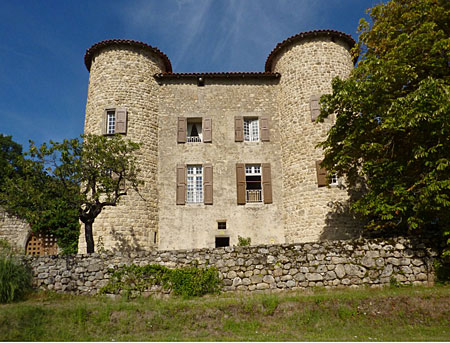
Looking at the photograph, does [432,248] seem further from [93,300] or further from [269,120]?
[93,300]

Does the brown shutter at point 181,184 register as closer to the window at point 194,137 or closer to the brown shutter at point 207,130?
the window at point 194,137

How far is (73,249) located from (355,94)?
1323cm

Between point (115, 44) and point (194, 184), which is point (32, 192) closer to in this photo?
point (194, 184)

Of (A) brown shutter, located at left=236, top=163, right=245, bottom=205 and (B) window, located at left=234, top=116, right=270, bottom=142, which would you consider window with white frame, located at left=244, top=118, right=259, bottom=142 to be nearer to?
(B) window, located at left=234, top=116, right=270, bottom=142

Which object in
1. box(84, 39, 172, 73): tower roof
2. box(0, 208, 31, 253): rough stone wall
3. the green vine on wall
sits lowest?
the green vine on wall

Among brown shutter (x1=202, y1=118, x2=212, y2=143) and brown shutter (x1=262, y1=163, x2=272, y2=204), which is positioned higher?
brown shutter (x1=202, y1=118, x2=212, y2=143)

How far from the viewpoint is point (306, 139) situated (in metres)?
16.0

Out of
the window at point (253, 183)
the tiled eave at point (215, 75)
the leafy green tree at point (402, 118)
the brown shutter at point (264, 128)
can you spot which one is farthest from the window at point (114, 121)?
A: the leafy green tree at point (402, 118)

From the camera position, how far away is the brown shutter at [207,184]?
1606cm

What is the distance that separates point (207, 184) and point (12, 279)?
8278mm

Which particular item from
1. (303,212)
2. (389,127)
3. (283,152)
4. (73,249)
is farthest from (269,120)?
(73,249)

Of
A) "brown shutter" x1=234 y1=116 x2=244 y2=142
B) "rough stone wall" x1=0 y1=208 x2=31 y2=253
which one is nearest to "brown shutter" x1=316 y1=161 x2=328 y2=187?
"brown shutter" x1=234 y1=116 x2=244 y2=142

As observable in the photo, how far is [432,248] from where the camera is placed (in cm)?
1102

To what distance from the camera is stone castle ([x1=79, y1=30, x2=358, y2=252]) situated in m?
15.2
